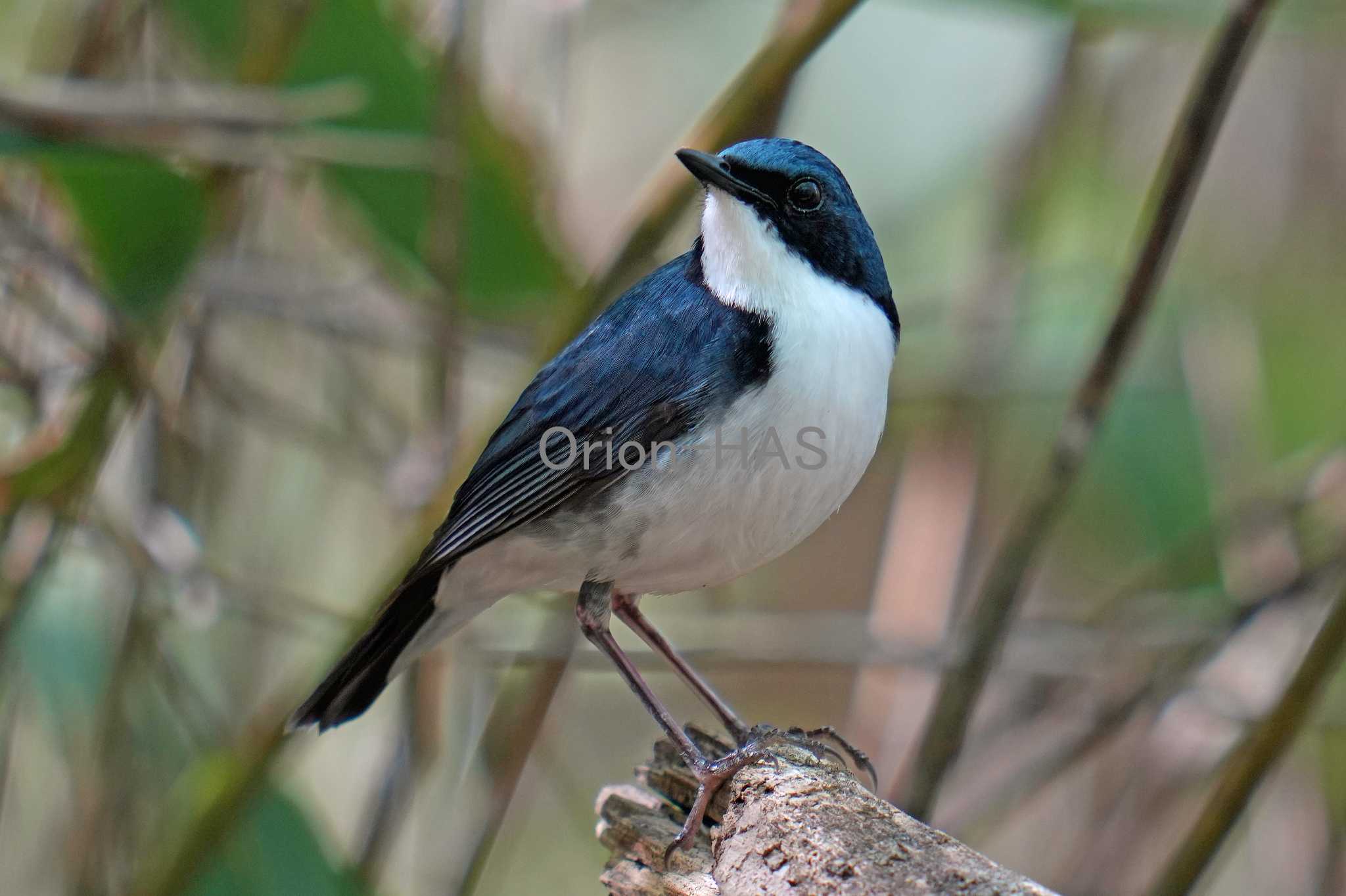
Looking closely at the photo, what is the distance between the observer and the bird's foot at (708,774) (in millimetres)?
2740

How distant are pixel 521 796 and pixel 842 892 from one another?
10.4 feet

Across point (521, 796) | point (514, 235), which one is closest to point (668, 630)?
point (521, 796)

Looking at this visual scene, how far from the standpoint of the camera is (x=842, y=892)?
82.7 inches

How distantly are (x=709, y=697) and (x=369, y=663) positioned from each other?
91cm

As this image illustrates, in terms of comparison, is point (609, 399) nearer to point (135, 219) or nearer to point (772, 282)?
point (772, 282)

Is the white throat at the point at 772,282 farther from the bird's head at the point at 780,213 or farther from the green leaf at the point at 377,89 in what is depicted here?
the green leaf at the point at 377,89

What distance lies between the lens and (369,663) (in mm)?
3561

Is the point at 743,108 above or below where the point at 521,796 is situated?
above

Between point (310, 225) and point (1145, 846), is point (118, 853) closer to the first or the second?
point (310, 225)

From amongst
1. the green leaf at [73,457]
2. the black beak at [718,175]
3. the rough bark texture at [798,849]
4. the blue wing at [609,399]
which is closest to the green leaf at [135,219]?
the green leaf at [73,457]

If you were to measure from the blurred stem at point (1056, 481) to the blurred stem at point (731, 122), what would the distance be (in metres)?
0.88

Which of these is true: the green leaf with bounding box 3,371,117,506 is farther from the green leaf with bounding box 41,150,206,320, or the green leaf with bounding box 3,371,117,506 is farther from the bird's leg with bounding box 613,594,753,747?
the bird's leg with bounding box 613,594,753,747

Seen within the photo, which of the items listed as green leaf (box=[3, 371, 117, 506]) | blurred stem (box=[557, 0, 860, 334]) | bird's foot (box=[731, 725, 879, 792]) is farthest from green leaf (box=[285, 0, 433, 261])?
bird's foot (box=[731, 725, 879, 792])

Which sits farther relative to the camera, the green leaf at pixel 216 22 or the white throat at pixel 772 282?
the green leaf at pixel 216 22
